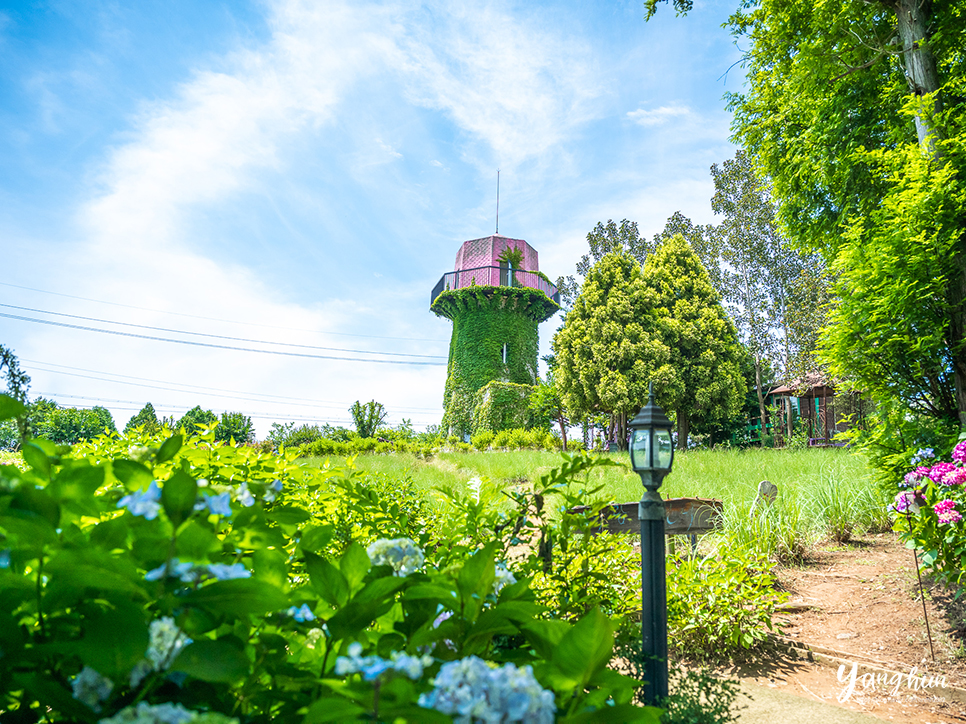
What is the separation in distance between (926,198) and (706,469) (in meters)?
5.75

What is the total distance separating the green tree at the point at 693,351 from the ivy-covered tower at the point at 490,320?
9.08 metres

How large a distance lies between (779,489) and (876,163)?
14.0ft

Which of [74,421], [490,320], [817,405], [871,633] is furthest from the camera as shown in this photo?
[74,421]

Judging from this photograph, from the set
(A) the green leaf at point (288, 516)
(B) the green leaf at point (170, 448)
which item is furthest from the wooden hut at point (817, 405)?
(B) the green leaf at point (170, 448)

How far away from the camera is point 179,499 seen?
0.76 m

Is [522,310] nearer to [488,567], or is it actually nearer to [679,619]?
[679,619]

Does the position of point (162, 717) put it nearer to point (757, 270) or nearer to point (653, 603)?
point (653, 603)

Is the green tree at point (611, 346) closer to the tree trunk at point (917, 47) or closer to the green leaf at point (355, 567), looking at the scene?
the tree trunk at point (917, 47)

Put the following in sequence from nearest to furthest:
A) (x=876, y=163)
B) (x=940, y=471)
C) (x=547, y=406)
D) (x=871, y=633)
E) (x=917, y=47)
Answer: (x=940, y=471) < (x=871, y=633) < (x=917, y=47) < (x=876, y=163) < (x=547, y=406)

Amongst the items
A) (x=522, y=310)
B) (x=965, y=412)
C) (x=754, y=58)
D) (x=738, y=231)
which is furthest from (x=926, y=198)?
(x=522, y=310)

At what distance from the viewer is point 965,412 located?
4477mm

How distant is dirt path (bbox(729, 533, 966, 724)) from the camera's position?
127 inches

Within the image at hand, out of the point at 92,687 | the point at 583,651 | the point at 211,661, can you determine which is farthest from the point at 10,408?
the point at 583,651

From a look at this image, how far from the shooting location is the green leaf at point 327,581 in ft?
3.05
